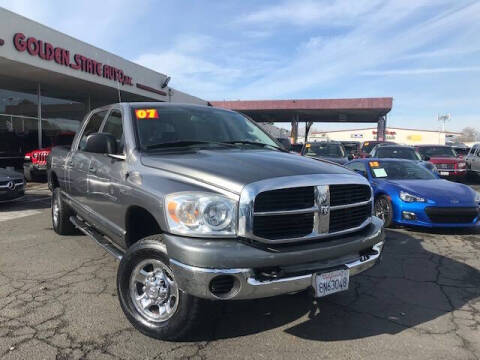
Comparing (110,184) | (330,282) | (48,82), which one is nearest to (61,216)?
(110,184)

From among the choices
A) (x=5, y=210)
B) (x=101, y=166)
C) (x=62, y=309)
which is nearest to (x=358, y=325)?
(x=62, y=309)

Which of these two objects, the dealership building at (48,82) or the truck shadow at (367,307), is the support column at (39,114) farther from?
the truck shadow at (367,307)

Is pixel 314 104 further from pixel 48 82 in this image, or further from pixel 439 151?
pixel 48 82

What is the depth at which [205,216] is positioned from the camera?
264 cm

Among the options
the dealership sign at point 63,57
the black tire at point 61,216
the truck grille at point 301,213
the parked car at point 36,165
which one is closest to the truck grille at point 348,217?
the truck grille at point 301,213

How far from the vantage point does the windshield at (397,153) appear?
12.8 m

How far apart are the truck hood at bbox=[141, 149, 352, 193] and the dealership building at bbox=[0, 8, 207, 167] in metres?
9.23

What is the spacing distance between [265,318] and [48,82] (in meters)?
16.3

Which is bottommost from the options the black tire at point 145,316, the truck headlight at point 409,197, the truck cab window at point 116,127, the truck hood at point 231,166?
the black tire at point 145,316

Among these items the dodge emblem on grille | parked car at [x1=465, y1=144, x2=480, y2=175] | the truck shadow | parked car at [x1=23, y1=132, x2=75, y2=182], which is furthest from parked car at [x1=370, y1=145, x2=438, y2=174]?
the dodge emblem on grille

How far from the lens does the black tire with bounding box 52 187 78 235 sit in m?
5.87

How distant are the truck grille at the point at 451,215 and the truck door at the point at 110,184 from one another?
16.6ft

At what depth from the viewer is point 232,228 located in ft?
8.65

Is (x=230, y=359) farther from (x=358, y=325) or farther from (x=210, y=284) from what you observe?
(x=358, y=325)
